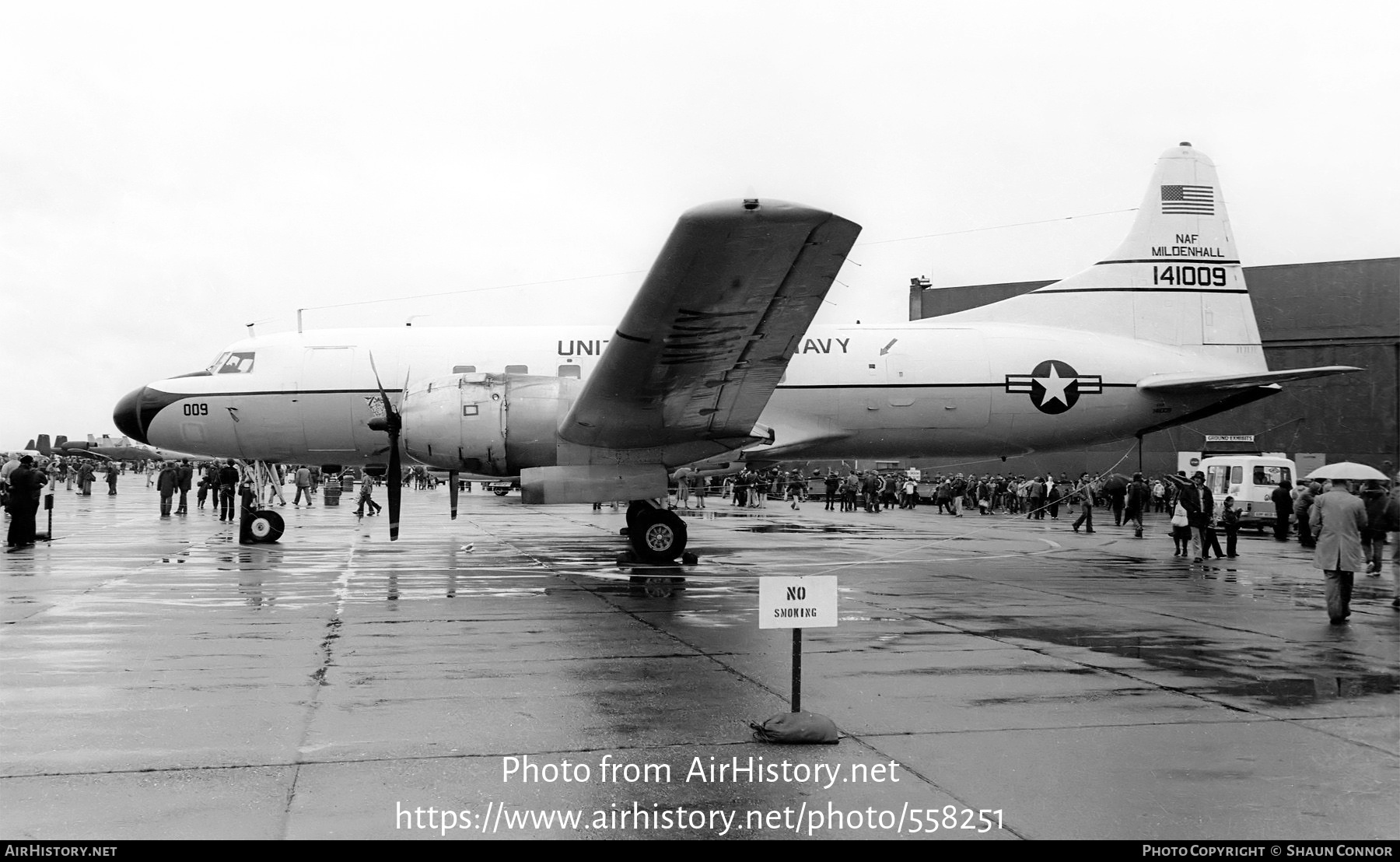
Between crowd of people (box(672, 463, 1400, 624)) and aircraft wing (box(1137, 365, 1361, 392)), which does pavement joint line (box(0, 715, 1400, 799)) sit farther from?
aircraft wing (box(1137, 365, 1361, 392))

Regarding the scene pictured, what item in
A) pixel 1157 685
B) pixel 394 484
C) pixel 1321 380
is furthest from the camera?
pixel 1321 380

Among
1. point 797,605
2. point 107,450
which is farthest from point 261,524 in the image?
point 107,450

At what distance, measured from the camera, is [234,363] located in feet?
65.3

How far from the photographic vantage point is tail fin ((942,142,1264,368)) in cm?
2039

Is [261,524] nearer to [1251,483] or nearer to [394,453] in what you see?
[394,453]

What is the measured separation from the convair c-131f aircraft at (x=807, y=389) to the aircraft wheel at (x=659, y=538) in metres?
0.03

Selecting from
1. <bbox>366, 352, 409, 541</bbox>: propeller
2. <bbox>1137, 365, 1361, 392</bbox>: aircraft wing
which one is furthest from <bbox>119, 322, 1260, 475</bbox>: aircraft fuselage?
<bbox>366, 352, 409, 541</bbox>: propeller

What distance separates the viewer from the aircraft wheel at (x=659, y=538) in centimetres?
1691

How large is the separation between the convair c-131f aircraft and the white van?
10.5 m

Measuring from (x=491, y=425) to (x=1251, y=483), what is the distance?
74.7 feet

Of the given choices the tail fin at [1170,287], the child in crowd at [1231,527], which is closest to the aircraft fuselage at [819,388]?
the tail fin at [1170,287]

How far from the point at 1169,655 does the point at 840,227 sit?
4992mm
